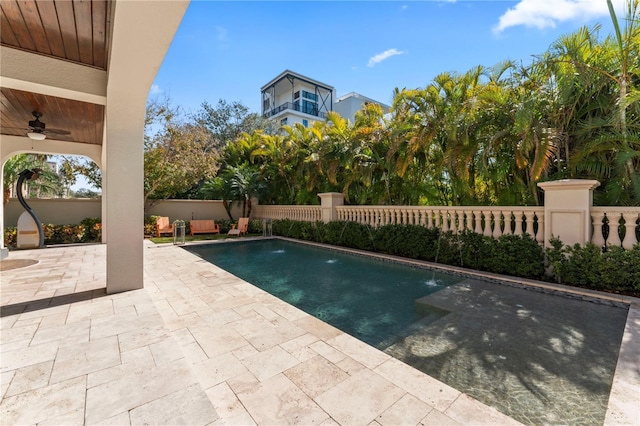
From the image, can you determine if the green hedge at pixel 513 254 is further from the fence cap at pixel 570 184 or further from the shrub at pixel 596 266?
the fence cap at pixel 570 184

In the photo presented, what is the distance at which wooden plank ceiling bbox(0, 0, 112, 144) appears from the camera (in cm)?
301

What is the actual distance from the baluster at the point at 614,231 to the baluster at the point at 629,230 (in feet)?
0.29

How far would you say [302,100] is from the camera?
34.3 metres

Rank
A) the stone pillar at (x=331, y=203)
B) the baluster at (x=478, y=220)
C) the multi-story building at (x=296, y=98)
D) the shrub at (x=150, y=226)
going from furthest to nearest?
1. the multi-story building at (x=296, y=98)
2. the shrub at (x=150, y=226)
3. the stone pillar at (x=331, y=203)
4. the baluster at (x=478, y=220)

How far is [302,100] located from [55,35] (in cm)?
3277

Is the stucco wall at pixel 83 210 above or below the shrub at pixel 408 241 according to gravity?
above

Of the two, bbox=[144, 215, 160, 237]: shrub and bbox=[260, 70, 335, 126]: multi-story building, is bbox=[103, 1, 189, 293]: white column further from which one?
bbox=[260, 70, 335, 126]: multi-story building

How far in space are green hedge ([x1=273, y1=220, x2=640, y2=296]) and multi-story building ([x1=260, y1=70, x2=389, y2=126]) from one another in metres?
25.2

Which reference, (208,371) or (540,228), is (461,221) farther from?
(208,371)

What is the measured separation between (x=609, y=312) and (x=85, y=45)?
28.2 ft

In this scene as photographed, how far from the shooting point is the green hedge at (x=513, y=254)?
16.3 ft

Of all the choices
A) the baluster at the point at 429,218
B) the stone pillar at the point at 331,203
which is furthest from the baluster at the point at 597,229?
the stone pillar at the point at 331,203

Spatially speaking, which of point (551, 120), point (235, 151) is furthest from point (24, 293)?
point (235, 151)

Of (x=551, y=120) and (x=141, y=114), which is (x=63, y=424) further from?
(x=551, y=120)
